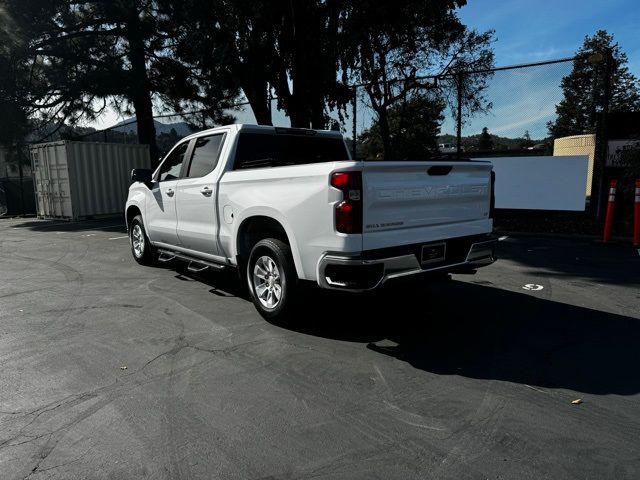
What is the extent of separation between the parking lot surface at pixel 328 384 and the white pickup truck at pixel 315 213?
669 mm

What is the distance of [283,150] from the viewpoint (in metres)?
6.00

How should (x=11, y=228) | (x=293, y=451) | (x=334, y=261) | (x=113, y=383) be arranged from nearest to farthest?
(x=293, y=451) → (x=113, y=383) → (x=334, y=261) → (x=11, y=228)

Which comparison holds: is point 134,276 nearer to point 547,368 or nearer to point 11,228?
point 547,368

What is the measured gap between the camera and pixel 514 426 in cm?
299

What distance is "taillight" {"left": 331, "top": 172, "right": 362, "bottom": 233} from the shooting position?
3990mm

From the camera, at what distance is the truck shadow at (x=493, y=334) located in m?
3.77

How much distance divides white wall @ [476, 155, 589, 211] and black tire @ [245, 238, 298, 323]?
9.23 meters

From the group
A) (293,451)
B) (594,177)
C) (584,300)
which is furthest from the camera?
(594,177)

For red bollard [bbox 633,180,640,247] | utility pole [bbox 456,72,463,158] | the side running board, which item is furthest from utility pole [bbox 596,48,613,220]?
the side running board

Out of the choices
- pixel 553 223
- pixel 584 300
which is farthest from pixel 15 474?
pixel 553 223

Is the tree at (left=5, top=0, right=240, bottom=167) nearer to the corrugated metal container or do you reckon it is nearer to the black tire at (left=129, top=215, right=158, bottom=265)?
the corrugated metal container

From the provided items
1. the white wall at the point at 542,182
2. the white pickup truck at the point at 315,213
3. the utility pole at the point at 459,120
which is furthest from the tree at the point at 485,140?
the white pickup truck at the point at 315,213

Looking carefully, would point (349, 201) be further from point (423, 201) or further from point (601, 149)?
point (601, 149)

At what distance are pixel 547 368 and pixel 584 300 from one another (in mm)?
2377
